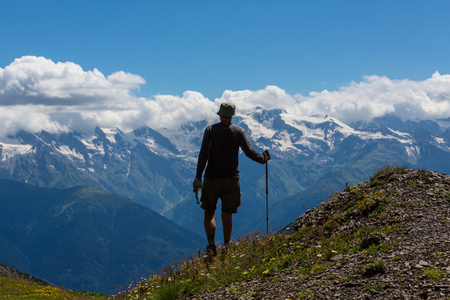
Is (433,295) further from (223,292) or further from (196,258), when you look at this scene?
(196,258)

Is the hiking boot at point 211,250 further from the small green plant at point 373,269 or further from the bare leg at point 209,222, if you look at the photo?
the small green plant at point 373,269

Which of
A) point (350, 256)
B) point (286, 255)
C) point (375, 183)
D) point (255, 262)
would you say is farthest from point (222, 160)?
point (375, 183)

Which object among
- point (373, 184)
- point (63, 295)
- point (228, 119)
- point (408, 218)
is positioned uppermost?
point (228, 119)

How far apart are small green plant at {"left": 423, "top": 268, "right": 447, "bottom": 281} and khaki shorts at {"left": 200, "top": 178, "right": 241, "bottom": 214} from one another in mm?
5603

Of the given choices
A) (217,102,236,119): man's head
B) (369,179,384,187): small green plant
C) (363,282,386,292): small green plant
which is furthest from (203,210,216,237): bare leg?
(363,282,386,292): small green plant

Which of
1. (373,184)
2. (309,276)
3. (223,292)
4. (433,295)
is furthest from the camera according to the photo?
(373,184)

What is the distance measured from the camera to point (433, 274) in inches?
279

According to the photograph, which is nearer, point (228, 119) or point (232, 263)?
point (232, 263)

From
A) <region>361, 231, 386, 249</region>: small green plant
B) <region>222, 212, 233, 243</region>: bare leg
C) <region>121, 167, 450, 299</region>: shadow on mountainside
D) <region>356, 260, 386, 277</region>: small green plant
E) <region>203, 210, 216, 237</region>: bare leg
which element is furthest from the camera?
<region>222, 212, 233, 243</region>: bare leg

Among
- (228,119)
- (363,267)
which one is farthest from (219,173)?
(363,267)

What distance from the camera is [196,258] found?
12242mm

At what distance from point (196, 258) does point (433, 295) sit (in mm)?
7092

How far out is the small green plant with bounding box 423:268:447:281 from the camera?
6.98m

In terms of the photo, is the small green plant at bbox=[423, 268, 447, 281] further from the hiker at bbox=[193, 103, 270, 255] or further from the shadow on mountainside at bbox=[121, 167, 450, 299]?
the hiker at bbox=[193, 103, 270, 255]
